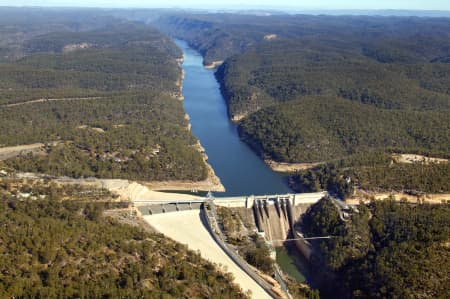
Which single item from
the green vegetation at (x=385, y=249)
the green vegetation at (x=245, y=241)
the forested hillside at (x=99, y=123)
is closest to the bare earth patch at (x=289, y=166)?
the forested hillside at (x=99, y=123)

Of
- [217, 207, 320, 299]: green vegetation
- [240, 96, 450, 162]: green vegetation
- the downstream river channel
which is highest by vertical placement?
[240, 96, 450, 162]: green vegetation

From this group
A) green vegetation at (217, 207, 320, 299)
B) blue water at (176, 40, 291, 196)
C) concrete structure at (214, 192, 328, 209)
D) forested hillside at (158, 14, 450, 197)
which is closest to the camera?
green vegetation at (217, 207, 320, 299)

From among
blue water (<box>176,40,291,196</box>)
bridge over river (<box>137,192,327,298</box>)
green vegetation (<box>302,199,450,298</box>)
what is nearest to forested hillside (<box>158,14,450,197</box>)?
blue water (<box>176,40,291,196</box>)

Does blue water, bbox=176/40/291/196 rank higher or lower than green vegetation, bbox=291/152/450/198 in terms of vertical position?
lower

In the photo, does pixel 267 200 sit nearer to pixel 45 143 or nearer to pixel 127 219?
pixel 127 219

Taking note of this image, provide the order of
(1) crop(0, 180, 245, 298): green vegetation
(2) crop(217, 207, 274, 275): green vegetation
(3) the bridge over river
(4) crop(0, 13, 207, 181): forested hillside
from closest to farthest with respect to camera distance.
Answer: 1. (1) crop(0, 180, 245, 298): green vegetation
2. (3) the bridge over river
3. (2) crop(217, 207, 274, 275): green vegetation
4. (4) crop(0, 13, 207, 181): forested hillside


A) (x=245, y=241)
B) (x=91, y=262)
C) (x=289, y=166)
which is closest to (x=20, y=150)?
(x=91, y=262)

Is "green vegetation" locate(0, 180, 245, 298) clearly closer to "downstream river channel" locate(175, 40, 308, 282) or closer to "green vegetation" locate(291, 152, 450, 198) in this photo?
"downstream river channel" locate(175, 40, 308, 282)
